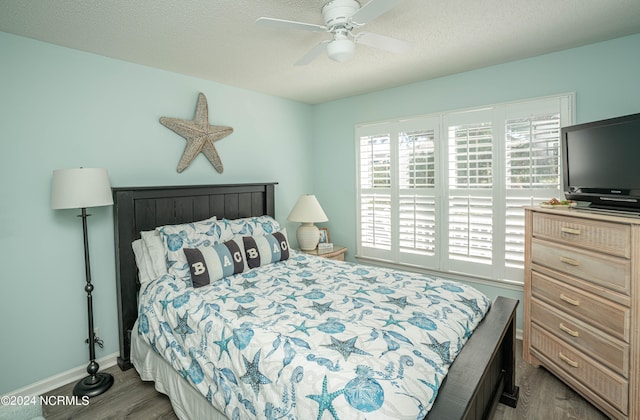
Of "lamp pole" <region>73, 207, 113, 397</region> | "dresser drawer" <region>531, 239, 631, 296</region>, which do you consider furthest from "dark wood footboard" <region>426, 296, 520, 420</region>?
"lamp pole" <region>73, 207, 113, 397</region>

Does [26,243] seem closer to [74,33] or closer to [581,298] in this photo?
[74,33]

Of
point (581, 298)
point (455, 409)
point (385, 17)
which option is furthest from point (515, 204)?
point (455, 409)

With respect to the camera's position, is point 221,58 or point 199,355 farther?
point 221,58

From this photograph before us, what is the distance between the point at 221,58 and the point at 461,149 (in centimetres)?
235

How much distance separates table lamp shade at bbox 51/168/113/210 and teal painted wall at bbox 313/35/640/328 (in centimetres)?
271

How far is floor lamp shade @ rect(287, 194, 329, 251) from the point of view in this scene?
374 centimetres

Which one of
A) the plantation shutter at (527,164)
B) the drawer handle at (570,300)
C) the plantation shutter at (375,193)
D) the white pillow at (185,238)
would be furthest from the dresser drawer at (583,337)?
the white pillow at (185,238)

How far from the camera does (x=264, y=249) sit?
286 cm

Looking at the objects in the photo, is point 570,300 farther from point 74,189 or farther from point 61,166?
point 61,166

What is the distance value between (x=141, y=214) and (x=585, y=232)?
322 centimetres

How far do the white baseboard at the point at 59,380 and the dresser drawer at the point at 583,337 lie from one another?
3.36 metres

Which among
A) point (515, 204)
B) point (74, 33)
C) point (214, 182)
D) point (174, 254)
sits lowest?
point (174, 254)

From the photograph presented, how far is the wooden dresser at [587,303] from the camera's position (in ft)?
5.99

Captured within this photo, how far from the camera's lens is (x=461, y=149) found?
3.23 m
